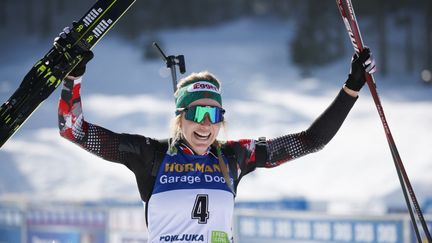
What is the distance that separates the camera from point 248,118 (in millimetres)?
33438

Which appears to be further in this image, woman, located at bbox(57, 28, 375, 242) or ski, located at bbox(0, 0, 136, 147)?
woman, located at bbox(57, 28, 375, 242)

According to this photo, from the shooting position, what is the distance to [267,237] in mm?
8773

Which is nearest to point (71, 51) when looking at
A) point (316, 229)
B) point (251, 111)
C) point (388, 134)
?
point (388, 134)

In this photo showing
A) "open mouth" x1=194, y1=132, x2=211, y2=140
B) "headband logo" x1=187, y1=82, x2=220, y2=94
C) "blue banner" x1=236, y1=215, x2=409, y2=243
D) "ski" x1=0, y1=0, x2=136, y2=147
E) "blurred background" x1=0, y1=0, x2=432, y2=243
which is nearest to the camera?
"ski" x1=0, y1=0, x2=136, y2=147

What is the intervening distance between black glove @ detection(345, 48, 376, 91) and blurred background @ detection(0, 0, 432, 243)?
2.37ft

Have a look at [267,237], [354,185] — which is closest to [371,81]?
[267,237]

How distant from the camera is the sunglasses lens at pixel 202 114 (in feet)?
13.1

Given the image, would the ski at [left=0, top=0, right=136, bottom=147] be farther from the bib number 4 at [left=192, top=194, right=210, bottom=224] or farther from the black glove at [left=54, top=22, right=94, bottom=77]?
the bib number 4 at [left=192, top=194, right=210, bottom=224]

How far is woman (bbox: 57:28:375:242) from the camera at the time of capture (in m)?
3.91

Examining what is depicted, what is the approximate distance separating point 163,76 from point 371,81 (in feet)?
137

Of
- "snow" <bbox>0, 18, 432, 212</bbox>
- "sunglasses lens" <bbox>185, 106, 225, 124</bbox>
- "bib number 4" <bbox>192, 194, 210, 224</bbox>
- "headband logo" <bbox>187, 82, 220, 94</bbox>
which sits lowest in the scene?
"bib number 4" <bbox>192, 194, 210, 224</bbox>

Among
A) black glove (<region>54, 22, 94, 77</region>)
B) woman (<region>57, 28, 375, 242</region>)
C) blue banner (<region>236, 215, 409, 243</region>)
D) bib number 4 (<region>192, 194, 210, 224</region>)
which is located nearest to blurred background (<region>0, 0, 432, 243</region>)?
blue banner (<region>236, 215, 409, 243</region>)

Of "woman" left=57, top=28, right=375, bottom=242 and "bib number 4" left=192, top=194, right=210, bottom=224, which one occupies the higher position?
"woman" left=57, top=28, right=375, bottom=242

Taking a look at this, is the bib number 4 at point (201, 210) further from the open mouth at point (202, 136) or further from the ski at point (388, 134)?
the ski at point (388, 134)
